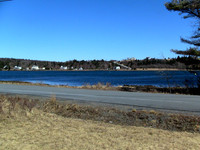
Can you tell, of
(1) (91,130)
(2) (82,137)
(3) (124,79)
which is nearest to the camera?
(2) (82,137)

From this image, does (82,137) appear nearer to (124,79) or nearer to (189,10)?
(189,10)

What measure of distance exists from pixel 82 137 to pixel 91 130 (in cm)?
72

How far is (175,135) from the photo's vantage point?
5898 mm

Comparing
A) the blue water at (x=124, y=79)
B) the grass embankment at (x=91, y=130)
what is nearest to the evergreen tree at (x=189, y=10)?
the blue water at (x=124, y=79)

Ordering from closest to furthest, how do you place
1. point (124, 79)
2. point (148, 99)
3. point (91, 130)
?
point (91, 130) → point (148, 99) → point (124, 79)

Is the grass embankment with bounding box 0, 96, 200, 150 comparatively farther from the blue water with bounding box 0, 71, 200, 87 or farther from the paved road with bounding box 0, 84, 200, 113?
the blue water with bounding box 0, 71, 200, 87

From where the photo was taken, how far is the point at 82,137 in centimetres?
564

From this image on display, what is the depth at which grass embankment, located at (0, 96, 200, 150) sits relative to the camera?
512cm

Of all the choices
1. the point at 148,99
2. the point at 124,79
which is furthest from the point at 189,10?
the point at 124,79

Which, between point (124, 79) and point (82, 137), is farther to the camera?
point (124, 79)

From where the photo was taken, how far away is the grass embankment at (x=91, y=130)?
5125 millimetres

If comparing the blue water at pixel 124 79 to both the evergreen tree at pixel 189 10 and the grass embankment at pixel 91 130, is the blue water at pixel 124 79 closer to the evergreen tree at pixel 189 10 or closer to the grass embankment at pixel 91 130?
the evergreen tree at pixel 189 10

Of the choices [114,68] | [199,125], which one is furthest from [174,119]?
[114,68]

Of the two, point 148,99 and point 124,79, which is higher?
point 124,79
